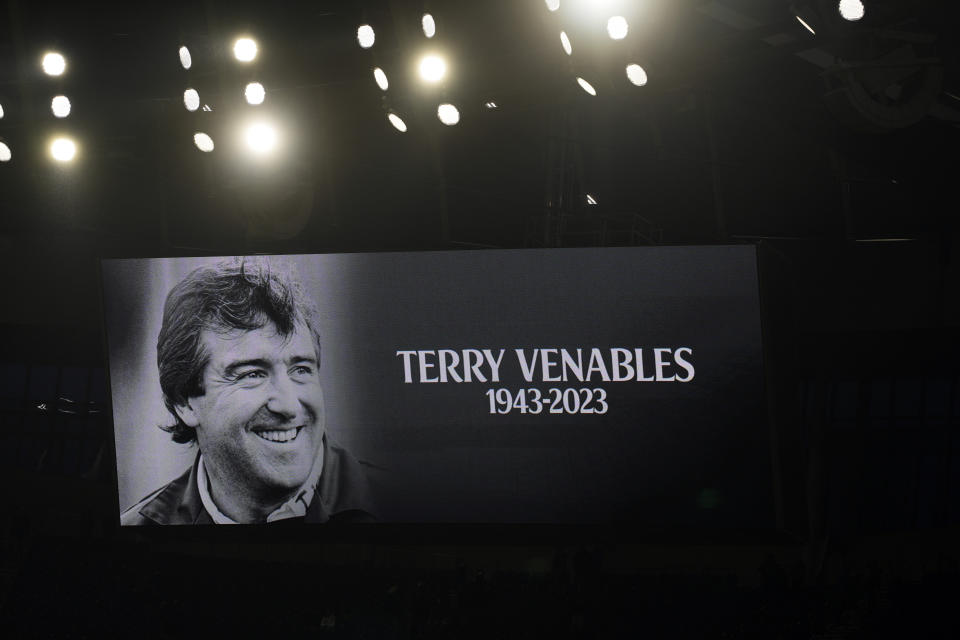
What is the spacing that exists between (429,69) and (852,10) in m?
2.83

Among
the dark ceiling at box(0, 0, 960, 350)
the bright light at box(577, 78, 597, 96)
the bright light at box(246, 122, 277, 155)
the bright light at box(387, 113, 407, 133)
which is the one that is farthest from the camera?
the bright light at box(246, 122, 277, 155)

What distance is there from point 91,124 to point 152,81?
1.19 meters

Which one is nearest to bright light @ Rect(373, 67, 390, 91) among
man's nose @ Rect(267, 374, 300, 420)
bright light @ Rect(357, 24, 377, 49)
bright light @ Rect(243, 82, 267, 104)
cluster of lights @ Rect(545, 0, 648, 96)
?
bright light @ Rect(357, 24, 377, 49)

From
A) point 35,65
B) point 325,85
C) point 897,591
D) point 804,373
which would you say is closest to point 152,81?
point 35,65

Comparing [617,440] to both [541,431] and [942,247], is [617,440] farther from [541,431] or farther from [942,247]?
[942,247]

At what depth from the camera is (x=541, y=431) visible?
10242 mm

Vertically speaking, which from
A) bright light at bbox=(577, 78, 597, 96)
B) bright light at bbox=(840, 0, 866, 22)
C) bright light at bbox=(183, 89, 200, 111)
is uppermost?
bright light at bbox=(183, 89, 200, 111)

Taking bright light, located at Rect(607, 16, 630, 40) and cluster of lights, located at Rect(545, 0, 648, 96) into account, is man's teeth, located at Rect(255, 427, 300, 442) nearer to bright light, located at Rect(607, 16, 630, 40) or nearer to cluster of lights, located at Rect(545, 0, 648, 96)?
cluster of lights, located at Rect(545, 0, 648, 96)

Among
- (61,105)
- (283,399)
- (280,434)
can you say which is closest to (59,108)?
(61,105)

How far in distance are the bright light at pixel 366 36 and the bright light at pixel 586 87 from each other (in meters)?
1.52

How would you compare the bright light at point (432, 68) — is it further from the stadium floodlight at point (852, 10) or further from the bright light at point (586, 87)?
the stadium floodlight at point (852, 10)

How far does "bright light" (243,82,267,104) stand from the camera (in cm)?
785

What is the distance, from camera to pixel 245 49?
7.77 m

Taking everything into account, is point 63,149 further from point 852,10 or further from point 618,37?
point 852,10
